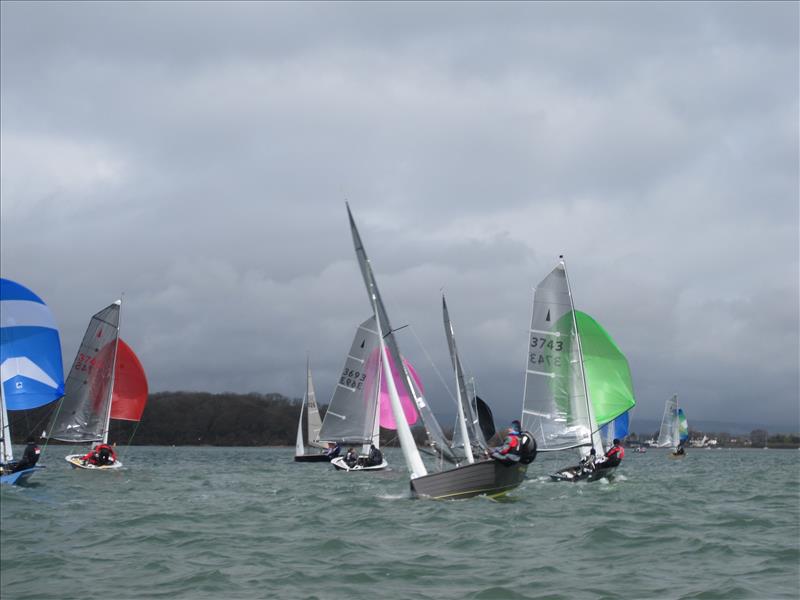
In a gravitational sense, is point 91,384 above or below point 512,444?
above

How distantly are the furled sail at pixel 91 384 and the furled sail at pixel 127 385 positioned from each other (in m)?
0.67

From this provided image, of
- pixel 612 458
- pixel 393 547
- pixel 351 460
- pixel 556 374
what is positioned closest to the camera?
pixel 393 547

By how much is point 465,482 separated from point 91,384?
2176 cm

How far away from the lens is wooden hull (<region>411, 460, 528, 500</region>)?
19.6m

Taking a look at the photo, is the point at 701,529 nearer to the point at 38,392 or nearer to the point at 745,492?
the point at 745,492

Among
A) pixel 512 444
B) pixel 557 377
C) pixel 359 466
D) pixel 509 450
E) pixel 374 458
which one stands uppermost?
pixel 557 377

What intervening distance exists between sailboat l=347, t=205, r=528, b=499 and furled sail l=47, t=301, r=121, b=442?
729 inches

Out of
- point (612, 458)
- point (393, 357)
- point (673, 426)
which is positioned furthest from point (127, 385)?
point (673, 426)

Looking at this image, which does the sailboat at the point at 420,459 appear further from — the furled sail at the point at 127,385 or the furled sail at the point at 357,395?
the furled sail at the point at 357,395

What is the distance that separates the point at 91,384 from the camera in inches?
1416

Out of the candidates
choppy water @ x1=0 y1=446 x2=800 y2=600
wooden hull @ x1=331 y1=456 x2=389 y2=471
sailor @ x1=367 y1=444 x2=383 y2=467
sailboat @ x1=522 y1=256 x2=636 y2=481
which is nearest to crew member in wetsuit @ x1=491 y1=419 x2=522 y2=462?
choppy water @ x1=0 y1=446 x2=800 y2=600

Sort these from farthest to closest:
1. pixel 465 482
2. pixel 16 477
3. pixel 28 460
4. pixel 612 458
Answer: pixel 612 458 < pixel 28 460 < pixel 16 477 < pixel 465 482

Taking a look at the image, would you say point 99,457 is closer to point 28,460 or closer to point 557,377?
point 28,460

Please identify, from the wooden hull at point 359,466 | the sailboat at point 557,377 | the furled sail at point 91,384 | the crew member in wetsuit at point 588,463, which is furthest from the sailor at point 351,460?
the crew member in wetsuit at point 588,463
